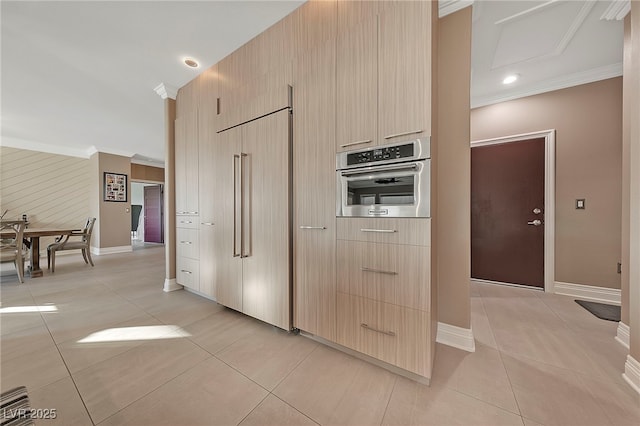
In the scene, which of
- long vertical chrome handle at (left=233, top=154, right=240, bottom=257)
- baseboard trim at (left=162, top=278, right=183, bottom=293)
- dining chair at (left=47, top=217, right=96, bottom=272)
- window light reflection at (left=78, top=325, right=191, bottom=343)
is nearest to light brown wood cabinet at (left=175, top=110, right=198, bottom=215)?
long vertical chrome handle at (left=233, top=154, right=240, bottom=257)

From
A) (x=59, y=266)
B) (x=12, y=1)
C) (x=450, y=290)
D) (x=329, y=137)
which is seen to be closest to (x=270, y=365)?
(x=450, y=290)

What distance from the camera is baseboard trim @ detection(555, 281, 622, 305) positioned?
99.5 inches

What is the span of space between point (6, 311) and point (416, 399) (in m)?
3.96

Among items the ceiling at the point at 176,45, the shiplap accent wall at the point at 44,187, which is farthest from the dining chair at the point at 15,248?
the shiplap accent wall at the point at 44,187

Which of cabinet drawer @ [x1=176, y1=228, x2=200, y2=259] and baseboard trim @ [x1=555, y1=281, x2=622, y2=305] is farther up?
cabinet drawer @ [x1=176, y1=228, x2=200, y2=259]

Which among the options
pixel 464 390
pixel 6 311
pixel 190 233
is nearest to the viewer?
pixel 464 390

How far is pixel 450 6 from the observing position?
5.60 feet

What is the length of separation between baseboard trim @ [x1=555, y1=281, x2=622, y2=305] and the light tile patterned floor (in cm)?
49

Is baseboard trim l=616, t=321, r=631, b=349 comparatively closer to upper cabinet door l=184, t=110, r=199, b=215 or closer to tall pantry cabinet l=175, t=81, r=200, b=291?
tall pantry cabinet l=175, t=81, r=200, b=291

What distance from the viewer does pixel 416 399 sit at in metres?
1.23

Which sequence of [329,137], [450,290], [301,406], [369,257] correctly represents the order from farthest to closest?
[450,290] < [329,137] < [369,257] < [301,406]

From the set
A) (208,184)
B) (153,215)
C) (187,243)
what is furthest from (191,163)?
(153,215)

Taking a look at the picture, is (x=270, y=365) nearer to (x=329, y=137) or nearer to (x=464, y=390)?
(x=464, y=390)

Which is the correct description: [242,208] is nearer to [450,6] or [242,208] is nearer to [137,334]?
[137,334]
